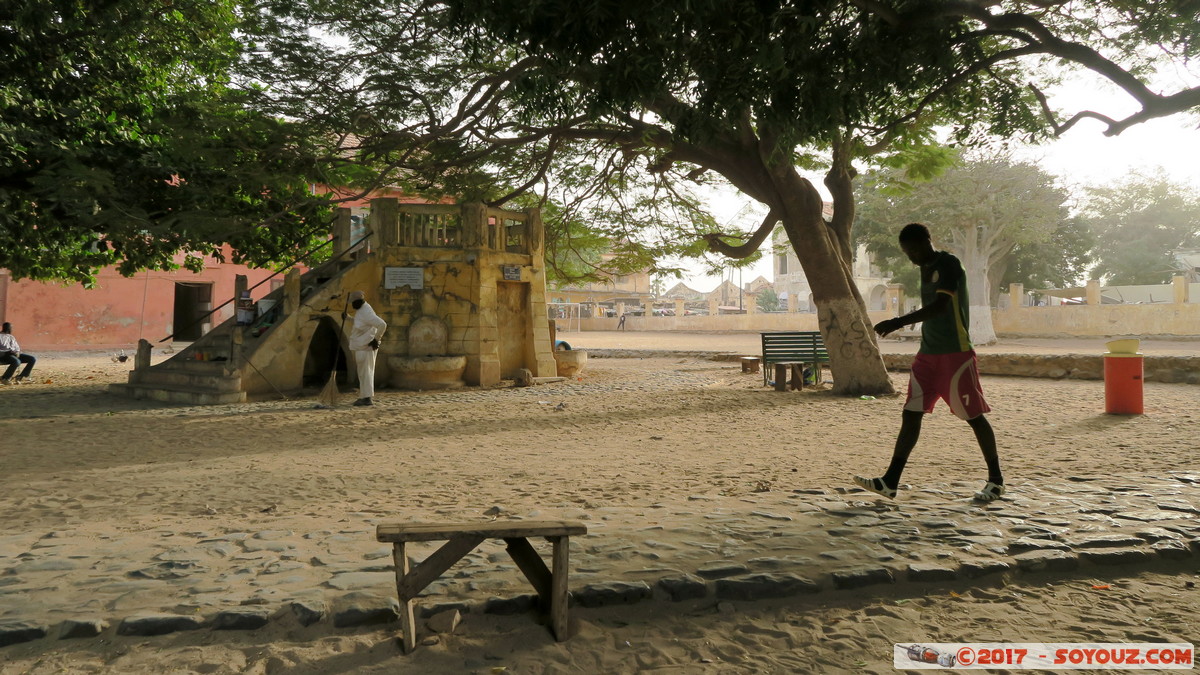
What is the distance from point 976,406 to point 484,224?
37.9ft

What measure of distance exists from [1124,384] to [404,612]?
33.8 ft

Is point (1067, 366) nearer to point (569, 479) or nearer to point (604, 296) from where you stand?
point (569, 479)

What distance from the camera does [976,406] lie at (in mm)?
4555

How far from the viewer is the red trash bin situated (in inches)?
377

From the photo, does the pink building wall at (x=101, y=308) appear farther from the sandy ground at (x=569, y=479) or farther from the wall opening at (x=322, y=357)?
the sandy ground at (x=569, y=479)

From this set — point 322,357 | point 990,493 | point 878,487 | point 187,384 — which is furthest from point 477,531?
point 322,357

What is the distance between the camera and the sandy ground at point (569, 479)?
2.86 metres

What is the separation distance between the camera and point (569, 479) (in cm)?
602

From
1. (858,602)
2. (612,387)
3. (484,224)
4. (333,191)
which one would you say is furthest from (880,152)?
(858,602)

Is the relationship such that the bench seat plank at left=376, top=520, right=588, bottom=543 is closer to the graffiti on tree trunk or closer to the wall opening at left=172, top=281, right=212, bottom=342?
the graffiti on tree trunk

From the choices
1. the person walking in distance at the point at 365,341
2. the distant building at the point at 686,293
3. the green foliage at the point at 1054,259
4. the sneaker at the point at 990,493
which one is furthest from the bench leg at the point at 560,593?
the distant building at the point at 686,293

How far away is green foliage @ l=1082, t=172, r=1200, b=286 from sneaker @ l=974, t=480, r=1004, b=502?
150 ft

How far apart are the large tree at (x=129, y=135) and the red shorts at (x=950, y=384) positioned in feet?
32.4

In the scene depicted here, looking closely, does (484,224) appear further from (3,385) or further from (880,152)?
(3,385)
